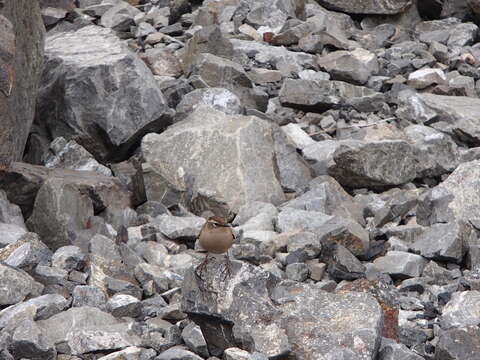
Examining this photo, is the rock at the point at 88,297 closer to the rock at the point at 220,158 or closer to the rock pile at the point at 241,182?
the rock pile at the point at 241,182

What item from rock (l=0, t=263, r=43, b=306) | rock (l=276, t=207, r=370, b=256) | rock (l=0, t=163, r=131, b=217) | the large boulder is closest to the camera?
rock (l=0, t=263, r=43, b=306)

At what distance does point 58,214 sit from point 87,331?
2133mm

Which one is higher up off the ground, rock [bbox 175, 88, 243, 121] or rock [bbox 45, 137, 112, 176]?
rock [bbox 45, 137, 112, 176]

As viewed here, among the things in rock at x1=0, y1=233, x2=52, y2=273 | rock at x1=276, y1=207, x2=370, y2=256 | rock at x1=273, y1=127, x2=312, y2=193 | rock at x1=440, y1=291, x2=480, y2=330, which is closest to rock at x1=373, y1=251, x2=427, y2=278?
rock at x1=276, y1=207, x2=370, y2=256

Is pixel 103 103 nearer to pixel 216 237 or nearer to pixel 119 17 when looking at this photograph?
pixel 216 237

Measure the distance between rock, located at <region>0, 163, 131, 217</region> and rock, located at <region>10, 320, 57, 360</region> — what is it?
2671 mm

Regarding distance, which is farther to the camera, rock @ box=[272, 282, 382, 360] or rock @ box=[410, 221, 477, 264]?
rock @ box=[410, 221, 477, 264]

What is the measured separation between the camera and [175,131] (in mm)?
10047

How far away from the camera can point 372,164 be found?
32.2 ft

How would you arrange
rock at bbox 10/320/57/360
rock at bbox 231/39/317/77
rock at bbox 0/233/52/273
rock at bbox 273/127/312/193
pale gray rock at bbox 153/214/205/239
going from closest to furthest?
1. rock at bbox 10/320/57/360
2. rock at bbox 0/233/52/273
3. pale gray rock at bbox 153/214/205/239
4. rock at bbox 273/127/312/193
5. rock at bbox 231/39/317/77

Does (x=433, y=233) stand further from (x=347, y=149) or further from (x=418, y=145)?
(x=418, y=145)

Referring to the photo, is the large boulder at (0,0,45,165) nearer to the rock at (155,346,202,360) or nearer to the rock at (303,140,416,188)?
the rock at (155,346,202,360)

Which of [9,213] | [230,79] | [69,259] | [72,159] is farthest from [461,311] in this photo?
[230,79]

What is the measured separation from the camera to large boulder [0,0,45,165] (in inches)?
298
